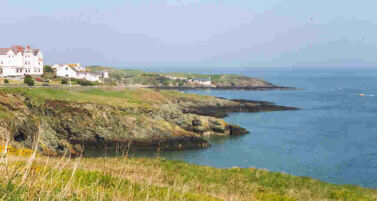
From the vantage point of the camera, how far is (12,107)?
4394 centimetres

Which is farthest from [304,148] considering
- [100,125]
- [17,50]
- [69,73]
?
[69,73]

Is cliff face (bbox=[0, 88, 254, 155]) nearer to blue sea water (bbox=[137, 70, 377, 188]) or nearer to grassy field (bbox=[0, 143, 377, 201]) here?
blue sea water (bbox=[137, 70, 377, 188])

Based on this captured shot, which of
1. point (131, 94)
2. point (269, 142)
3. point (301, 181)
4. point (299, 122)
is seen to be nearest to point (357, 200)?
point (301, 181)

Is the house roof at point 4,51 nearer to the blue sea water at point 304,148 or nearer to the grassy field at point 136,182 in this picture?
the blue sea water at point 304,148

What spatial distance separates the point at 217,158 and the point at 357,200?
26282 millimetres

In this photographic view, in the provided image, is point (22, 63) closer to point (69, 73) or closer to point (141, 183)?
point (69, 73)

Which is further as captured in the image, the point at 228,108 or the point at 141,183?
the point at 228,108

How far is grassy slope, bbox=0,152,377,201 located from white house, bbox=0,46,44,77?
7994 centimetres

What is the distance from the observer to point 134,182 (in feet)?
35.3

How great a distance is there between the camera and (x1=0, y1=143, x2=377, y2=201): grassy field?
716 cm

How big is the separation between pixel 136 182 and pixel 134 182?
0.18ft

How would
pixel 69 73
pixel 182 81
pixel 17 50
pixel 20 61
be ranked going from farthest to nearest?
pixel 182 81 < pixel 69 73 < pixel 20 61 < pixel 17 50

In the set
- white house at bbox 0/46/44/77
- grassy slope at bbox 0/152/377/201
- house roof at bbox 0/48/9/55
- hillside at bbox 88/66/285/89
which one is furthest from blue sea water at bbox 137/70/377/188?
hillside at bbox 88/66/285/89

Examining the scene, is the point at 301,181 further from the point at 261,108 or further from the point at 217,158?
the point at 261,108
